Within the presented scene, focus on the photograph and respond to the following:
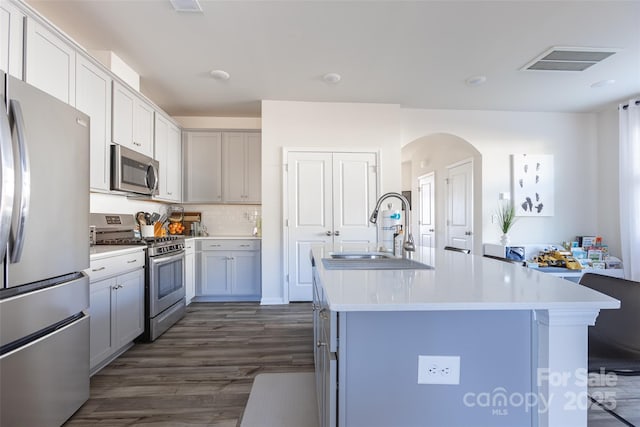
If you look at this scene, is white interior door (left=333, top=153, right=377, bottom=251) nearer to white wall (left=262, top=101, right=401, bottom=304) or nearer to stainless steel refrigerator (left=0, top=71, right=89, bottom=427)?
white wall (left=262, top=101, right=401, bottom=304)

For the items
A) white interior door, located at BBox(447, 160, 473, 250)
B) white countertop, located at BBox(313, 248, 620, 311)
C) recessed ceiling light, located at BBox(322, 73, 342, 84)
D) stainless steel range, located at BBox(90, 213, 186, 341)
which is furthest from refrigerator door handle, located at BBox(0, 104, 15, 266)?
white interior door, located at BBox(447, 160, 473, 250)

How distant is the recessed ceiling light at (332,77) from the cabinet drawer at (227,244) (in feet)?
7.23

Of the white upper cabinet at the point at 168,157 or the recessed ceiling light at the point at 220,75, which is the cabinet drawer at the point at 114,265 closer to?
the white upper cabinet at the point at 168,157

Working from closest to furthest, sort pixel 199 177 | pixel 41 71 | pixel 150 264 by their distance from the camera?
1. pixel 41 71
2. pixel 150 264
3. pixel 199 177

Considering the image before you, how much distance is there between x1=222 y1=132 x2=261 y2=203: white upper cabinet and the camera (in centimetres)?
415

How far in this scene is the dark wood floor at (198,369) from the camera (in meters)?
1.67

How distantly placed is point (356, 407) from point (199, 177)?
3.86 metres

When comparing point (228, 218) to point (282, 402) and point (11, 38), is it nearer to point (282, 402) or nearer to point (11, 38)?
point (11, 38)

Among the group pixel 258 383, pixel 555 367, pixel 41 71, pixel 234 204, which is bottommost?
pixel 258 383

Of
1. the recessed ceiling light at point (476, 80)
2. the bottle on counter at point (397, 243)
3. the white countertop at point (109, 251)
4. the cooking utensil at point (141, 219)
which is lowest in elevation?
the white countertop at point (109, 251)

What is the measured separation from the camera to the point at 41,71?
1.89 m

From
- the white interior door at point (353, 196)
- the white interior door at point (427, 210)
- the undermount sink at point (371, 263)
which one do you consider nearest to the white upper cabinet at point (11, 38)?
the undermount sink at point (371, 263)

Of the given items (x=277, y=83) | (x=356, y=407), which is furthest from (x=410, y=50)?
(x=356, y=407)

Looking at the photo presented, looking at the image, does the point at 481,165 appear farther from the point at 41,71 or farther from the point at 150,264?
the point at 41,71
